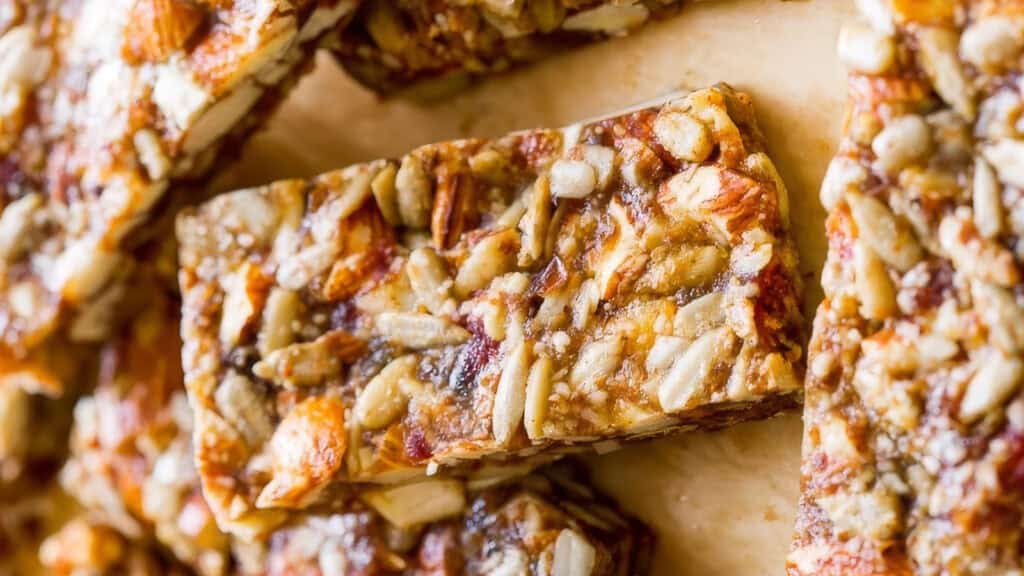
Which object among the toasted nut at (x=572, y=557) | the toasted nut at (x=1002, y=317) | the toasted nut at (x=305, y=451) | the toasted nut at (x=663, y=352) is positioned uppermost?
the toasted nut at (x=1002, y=317)

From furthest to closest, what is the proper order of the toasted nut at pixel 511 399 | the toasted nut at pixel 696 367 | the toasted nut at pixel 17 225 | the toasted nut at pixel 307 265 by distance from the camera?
1. the toasted nut at pixel 17 225
2. the toasted nut at pixel 307 265
3. the toasted nut at pixel 511 399
4. the toasted nut at pixel 696 367

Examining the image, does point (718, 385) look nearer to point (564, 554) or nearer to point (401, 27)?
point (564, 554)

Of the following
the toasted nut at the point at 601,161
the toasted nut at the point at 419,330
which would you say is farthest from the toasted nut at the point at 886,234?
the toasted nut at the point at 419,330

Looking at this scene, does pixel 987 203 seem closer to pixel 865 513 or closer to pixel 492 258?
pixel 865 513

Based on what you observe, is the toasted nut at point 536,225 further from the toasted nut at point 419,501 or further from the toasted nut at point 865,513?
the toasted nut at point 865,513

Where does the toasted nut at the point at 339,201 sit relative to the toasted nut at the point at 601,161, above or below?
below

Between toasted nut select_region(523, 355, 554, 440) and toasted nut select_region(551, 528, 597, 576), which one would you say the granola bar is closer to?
toasted nut select_region(523, 355, 554, 440)
